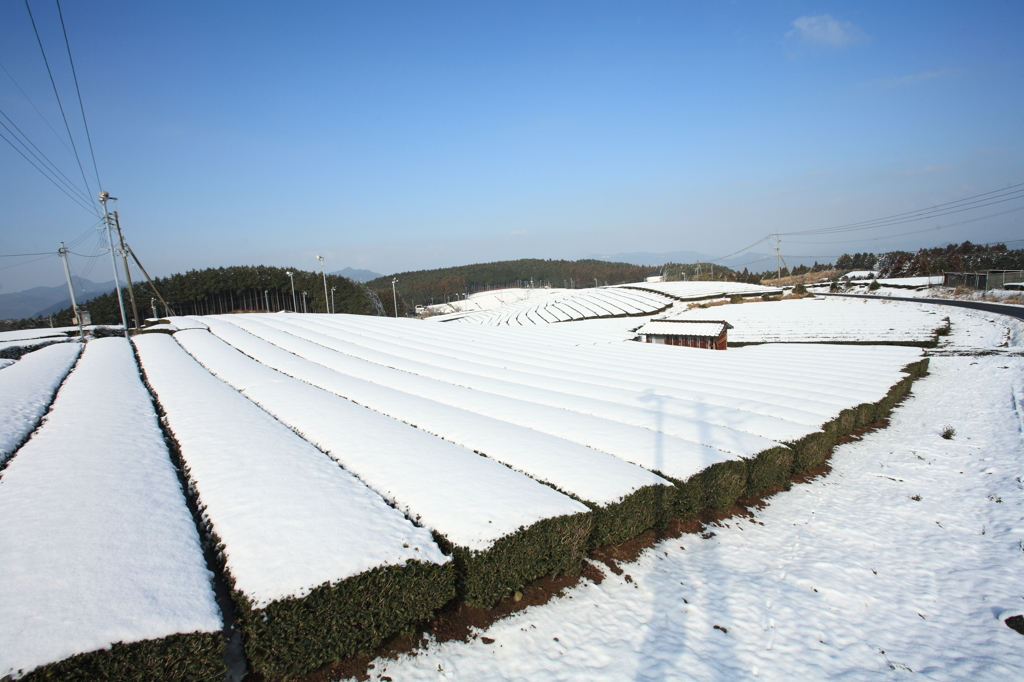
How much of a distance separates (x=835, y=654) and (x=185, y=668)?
228 inches

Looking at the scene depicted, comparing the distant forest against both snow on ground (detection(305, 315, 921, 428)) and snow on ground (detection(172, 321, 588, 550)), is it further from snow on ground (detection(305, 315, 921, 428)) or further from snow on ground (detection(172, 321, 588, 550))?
snow on ground (detection(172, 321, 588, 550))

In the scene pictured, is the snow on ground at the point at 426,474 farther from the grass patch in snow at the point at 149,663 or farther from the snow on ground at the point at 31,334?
the snow on ground at the point at 31,334

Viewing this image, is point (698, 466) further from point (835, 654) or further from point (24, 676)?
point (24, 676)

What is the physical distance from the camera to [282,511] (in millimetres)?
5164

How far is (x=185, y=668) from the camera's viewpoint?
3.24m

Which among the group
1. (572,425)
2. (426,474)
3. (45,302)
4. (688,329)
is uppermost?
(45,302)

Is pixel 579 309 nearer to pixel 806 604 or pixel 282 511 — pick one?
pixel 806 604

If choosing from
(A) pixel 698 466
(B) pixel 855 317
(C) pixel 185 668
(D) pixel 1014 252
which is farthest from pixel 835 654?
(D) pixel 1014 252

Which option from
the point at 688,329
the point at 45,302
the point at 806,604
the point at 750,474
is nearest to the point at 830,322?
the point at 688,329

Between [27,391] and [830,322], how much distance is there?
44.1 metres

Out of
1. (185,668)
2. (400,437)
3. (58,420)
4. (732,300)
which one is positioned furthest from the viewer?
(732,300)

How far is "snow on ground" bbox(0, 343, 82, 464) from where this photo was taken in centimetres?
A: 798

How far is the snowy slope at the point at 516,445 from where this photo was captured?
6.26 metres

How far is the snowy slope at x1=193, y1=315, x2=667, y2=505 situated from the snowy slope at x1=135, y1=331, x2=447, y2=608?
233 centimetres
